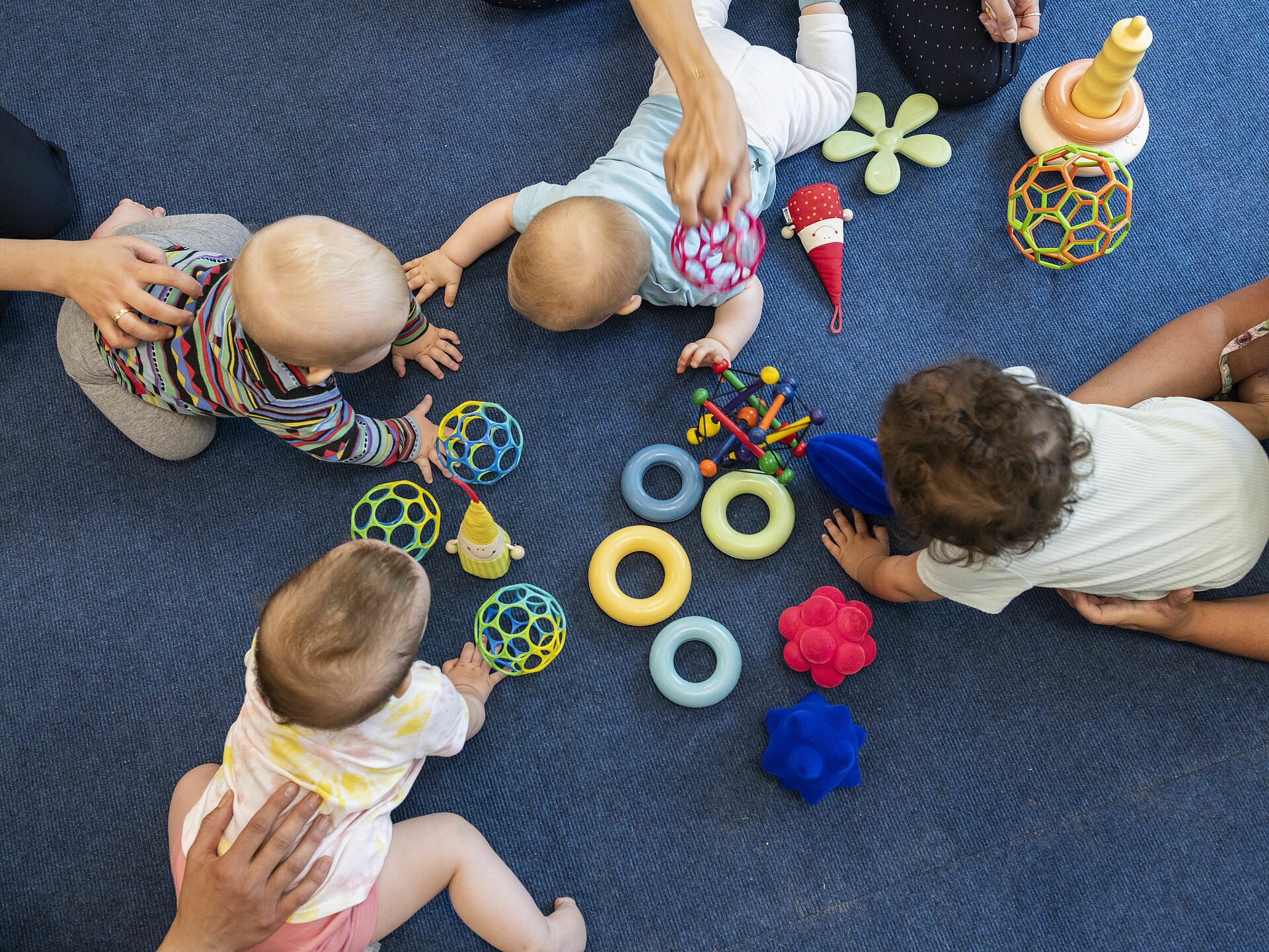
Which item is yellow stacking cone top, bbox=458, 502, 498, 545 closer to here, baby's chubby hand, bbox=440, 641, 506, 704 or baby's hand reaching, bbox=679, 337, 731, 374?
baby's chubby hand, bbox=440, 641, 506, 704

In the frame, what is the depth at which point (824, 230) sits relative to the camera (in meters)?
1.46

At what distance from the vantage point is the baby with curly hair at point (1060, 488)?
981 mm

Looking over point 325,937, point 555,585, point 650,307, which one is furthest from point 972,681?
point 325,937

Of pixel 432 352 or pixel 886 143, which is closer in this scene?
pixel 432 352

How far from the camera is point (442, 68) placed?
1608 millimetres

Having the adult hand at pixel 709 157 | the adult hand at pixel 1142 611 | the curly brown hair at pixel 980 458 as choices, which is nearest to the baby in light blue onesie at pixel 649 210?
the adult hand at pixel 709 157

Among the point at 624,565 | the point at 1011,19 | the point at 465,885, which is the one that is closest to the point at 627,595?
the point at 624,565

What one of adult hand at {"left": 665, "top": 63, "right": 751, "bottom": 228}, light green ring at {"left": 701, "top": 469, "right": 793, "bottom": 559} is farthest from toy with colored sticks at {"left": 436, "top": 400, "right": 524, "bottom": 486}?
adult hand at {"left": 665, "top": 63, "right": 751, "bottom": 228}

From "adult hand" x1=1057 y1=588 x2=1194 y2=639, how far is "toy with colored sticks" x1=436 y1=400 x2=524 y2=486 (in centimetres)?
88

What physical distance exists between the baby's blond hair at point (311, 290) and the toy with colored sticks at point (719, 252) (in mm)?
421

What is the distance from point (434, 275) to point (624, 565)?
1.94ft

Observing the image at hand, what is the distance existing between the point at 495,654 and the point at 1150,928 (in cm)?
103

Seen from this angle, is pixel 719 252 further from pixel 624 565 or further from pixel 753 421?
pixel 624 565

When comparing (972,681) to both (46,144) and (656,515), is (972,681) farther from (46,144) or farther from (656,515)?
(46,144)
